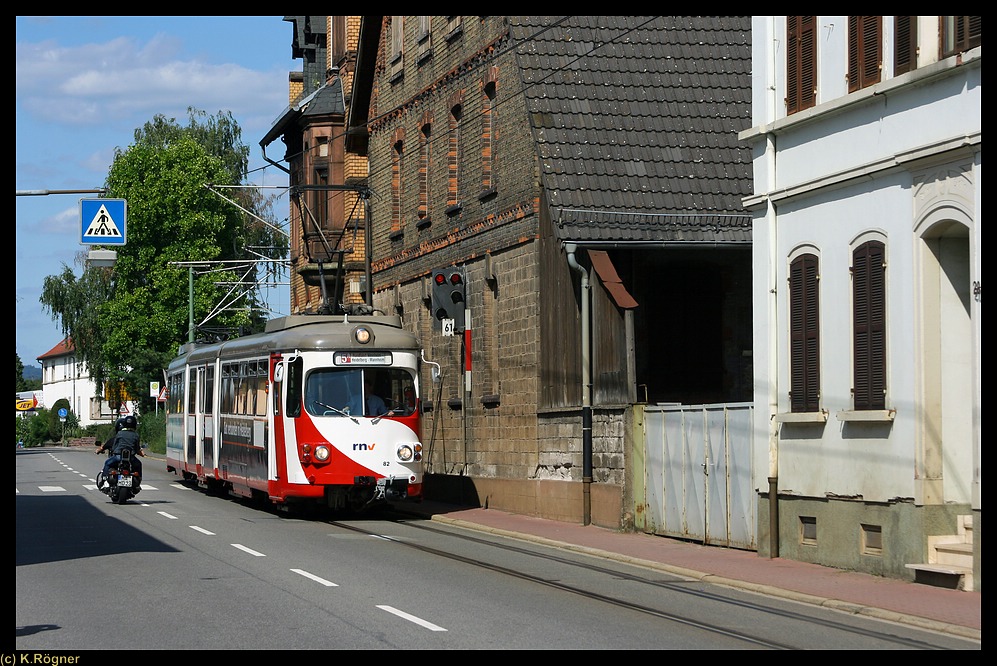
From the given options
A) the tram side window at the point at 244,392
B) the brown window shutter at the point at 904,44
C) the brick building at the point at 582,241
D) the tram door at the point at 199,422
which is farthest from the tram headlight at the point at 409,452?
the brown window shutter at the point at 904,44

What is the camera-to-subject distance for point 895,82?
1609 cm

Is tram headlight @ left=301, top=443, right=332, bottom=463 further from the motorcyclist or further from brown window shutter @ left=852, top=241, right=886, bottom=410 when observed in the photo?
brown window shutter @ left=852, top=241, right=886, bottom=410

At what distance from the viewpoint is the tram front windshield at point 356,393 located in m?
24.5

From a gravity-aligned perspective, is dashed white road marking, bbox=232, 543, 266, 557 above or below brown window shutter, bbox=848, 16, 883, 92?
below

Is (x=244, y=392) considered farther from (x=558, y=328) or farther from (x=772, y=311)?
(x=772, y=311)

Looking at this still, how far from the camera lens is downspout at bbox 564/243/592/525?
2378 cm

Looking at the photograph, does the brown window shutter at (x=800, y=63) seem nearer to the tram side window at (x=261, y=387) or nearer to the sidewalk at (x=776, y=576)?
the sidewalk at (x=776, y=576)

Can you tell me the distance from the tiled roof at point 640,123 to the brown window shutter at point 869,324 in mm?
8809

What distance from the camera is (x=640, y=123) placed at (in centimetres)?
2777

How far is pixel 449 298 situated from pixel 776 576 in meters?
13.5

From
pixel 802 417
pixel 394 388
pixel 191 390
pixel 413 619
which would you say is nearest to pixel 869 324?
pixel 802 417

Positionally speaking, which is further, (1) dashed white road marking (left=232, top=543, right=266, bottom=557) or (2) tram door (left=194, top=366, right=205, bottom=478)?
(2) tram door (left=194, top=366, right=205, bottom=478)

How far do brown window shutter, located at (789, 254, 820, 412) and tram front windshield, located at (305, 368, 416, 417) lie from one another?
831 centimetres

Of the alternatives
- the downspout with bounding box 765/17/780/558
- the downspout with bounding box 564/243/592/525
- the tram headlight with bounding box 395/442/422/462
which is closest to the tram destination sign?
the tram headlight with bounding box 395/442/422/462
